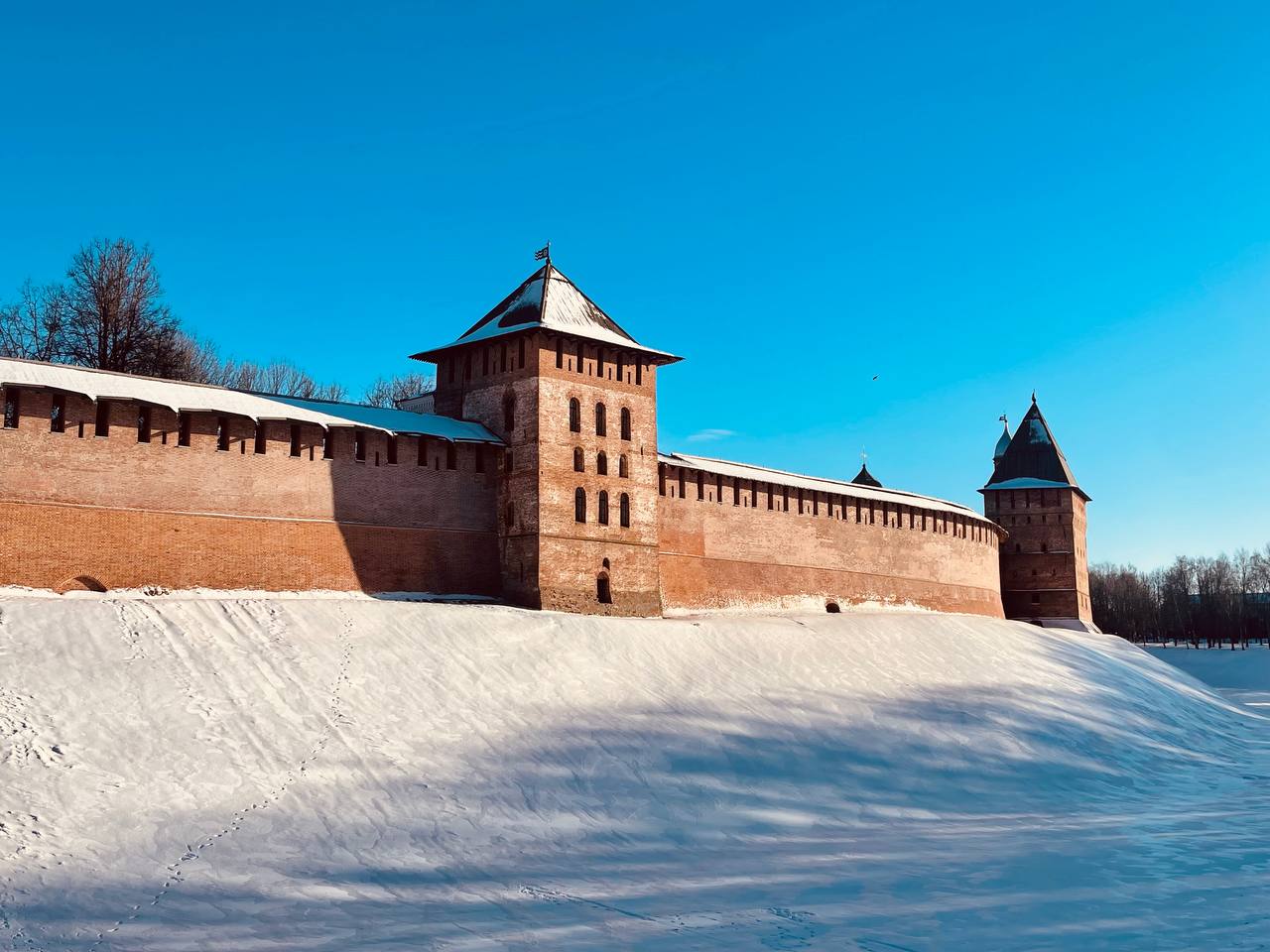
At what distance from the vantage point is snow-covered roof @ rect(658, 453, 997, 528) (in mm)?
23555

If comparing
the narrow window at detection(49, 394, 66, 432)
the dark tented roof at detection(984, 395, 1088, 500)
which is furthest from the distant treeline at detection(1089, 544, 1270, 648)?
the narrow window at detection(49, 394, 66, 432)

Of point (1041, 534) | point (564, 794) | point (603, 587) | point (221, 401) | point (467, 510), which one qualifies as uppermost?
point (221, 401)

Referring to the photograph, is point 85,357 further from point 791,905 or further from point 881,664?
point 791,905

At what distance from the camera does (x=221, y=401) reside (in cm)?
1750

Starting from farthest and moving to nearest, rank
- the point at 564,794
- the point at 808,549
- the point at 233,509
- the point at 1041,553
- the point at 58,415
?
1. the point at 1041,553
2. the point at 808,549
3. the point at 233,509
4. the point at 58,415
5. the point at 564,794

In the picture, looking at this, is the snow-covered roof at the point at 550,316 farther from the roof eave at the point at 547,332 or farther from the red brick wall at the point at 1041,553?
the red brick wall at the point at 1041,553

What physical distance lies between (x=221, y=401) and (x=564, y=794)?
8286mm

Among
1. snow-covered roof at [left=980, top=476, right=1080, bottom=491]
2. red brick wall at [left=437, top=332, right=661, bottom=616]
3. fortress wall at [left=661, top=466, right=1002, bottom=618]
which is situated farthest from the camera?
snow-covered roof at [left=980, top=476, right=1080, bottom=491]

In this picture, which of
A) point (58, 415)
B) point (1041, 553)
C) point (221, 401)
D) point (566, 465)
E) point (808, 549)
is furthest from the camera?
point (1041, 553)

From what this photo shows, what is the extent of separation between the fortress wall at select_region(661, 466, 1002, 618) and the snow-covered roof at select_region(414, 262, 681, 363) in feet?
9.27

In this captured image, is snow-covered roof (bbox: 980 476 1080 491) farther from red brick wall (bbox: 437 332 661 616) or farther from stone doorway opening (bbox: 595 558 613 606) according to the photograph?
stone doorway opening (bbox: 595 558 613 606)

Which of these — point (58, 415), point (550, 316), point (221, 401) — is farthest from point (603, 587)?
point (58, 415)

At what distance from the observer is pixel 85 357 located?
24.4 metres

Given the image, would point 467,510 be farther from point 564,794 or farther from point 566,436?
point 564,794
